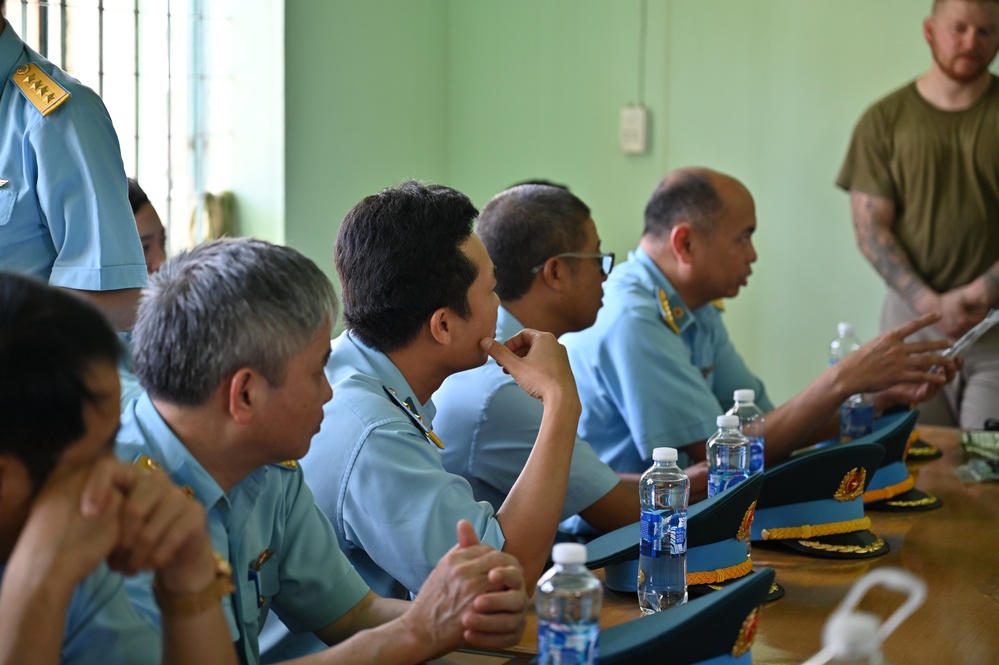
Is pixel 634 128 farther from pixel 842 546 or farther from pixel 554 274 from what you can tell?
pixel 842 546

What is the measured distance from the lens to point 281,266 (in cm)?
138

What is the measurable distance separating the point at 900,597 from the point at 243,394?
39.4 inches

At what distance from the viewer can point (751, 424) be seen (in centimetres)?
245

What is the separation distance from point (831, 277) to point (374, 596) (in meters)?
3.34

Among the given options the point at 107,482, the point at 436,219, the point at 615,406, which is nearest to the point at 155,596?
the point at 107,482

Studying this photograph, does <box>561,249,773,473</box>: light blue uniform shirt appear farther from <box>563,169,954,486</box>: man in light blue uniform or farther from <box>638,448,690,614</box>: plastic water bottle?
<box>638,448,690,614</box>: plastic water bottle

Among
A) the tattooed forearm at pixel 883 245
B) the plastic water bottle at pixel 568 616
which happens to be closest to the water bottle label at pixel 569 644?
the plastic water bottle at pixel 568 616

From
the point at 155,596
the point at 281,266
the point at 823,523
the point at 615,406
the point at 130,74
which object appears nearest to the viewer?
the point at 155,596

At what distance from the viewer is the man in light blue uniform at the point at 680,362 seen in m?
2.61

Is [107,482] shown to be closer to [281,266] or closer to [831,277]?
[281,266]

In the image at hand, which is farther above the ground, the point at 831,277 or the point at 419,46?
the point at 419,46

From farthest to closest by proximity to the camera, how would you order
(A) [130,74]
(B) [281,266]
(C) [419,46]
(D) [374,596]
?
(C) [419,46], (A) [130,74], (D) [374,596], (B) [281,266]

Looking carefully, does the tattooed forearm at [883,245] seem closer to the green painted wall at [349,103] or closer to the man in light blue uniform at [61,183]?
the green painted wall at [349,103]

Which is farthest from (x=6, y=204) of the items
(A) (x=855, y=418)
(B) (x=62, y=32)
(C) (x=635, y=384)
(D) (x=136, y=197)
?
(A) (x=855, y=418)
